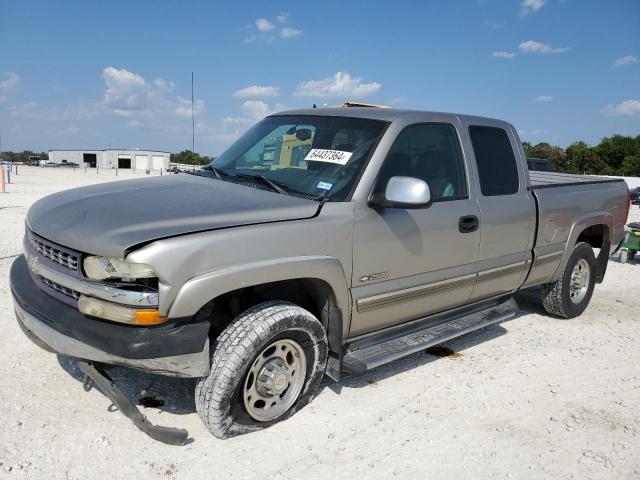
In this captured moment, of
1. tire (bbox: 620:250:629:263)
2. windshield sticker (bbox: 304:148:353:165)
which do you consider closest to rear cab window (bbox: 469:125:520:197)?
windshield sticker (bbox: 304:148:353:165)

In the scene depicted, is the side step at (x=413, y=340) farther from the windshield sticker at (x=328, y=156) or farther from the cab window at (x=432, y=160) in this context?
the windshield sticker at (x=328, y=156)

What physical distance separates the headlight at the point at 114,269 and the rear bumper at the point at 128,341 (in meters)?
0.25

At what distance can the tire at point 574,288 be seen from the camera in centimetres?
545

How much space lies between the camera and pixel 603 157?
6203cm

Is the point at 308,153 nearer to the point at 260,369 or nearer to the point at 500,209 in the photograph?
the point at 260,369

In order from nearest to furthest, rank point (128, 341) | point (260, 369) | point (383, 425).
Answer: point (128, 341) < point (260, 369) < point (383, 425)

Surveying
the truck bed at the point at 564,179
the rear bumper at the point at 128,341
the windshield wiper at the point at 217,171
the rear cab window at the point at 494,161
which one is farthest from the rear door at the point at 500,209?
the rear bumper at the point at 128,341

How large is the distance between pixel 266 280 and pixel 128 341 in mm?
758

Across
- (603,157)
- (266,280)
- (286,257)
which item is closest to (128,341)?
(266,280)

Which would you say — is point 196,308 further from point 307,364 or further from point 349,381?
point 349,381

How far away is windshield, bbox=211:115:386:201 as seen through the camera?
11.2 ft

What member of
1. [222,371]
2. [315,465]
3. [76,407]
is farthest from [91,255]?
[315,465]

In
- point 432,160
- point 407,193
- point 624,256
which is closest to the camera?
point 407,193

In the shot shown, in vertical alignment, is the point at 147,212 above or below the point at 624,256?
above
